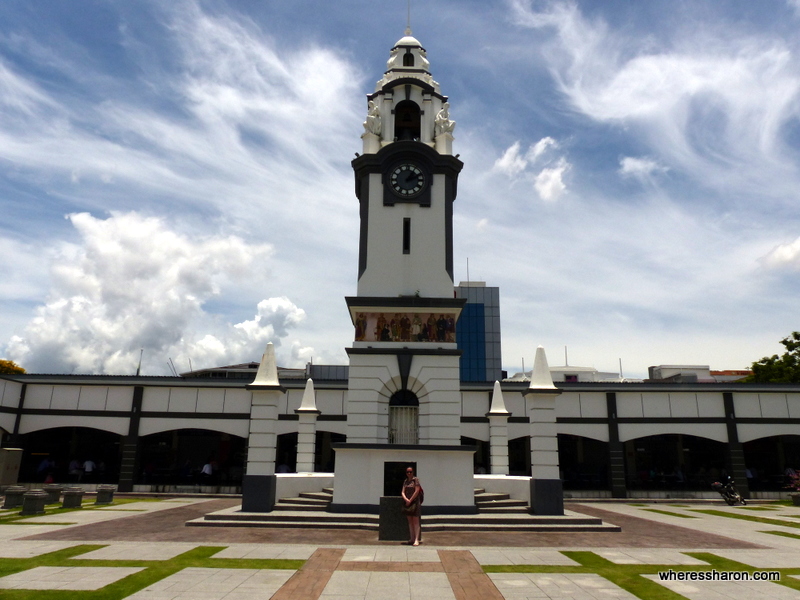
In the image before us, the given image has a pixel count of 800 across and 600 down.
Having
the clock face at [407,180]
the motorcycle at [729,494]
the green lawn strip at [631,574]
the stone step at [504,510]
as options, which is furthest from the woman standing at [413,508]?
the motorcycle at [729,494]

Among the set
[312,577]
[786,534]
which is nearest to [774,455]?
→ [786,534]

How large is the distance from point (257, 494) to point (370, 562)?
7.97m

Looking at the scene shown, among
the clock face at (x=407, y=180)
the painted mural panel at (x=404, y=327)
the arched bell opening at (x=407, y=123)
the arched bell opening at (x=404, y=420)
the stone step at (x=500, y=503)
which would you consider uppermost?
the arched bell opening at (x=407, y=123)

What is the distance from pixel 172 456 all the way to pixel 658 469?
123 ft

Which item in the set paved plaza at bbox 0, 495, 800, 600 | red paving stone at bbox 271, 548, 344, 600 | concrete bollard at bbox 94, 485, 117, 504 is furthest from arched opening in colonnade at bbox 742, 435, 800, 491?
concrete bollard at bbox 94, 485, 117, 504

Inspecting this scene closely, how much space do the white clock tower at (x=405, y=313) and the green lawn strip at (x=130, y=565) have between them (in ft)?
23.8

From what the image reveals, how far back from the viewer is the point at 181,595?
9.12m

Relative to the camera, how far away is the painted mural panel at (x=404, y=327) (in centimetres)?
2172

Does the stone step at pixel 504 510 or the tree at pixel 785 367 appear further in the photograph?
the tree at pixel 785 367

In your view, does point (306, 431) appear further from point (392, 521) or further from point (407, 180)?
point (407, 180)

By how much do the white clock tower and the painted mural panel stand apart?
0.04m

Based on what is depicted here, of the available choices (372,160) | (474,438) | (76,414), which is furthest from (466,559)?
(76,414)

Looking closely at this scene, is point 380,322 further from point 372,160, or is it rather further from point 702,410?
point 702,410

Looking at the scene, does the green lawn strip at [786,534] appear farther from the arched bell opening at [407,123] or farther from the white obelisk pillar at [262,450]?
the arched bell opening at [407,123]
